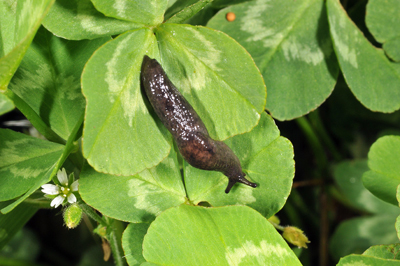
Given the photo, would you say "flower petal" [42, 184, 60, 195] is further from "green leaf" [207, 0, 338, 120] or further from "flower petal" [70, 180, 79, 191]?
"green leaf" [207, 0, 338, 120]

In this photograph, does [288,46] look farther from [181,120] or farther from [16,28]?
[16,28]

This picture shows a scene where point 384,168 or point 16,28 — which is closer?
point 16,28

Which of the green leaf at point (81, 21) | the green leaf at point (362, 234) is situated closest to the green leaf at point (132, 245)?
the green leaf at point (81, 21)

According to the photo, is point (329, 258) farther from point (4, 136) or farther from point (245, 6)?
point (4, 136)

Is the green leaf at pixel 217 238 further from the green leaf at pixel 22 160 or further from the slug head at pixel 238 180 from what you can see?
the green leaf at pixel 22 160

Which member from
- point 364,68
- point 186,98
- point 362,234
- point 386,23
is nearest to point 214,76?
point 186,98

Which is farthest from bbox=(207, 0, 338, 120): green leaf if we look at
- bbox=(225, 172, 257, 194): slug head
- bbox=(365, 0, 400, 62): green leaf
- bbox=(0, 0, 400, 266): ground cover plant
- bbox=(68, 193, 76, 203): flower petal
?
bbox=(68, 193, 76, 203): flower petal
